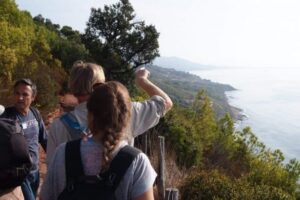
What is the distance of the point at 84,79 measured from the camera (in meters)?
2.14

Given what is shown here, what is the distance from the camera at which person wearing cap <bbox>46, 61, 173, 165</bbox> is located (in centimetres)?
216

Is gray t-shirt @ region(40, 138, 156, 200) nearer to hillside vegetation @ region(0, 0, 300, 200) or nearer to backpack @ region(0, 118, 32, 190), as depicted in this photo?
backpack @ region(0, 118, 32, 190)

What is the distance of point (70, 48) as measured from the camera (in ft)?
94.8

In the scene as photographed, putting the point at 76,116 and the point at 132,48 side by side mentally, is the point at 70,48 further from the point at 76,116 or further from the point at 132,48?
the point at 76,116

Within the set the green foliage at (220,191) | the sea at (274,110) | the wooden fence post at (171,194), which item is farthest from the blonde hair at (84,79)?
the sea at (274,110)

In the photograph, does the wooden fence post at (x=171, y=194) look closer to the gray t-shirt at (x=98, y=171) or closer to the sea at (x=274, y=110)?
the gray t-shirt at (x=98, y=171)

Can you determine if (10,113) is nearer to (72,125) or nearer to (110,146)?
(72,125)

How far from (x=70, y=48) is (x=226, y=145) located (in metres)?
16.8

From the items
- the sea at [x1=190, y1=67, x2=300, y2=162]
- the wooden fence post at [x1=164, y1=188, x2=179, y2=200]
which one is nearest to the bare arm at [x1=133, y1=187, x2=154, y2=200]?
the wooden fence post at [x1=164, y1=188, x2=179, y2=200]

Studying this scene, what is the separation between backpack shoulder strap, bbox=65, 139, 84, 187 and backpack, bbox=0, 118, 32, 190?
0.72 m

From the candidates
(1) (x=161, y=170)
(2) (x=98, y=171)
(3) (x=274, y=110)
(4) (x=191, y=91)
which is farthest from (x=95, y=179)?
(4) (x=191, y=91)

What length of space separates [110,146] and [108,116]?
110 millimetres

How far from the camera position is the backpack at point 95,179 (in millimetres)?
1665

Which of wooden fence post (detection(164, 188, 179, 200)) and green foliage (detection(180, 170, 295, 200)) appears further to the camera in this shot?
green foliage (detection(180, 170, 295, 200))
